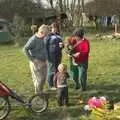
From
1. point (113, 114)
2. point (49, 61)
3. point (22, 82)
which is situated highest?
point (113, 114)

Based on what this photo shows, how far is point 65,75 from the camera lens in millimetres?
11109

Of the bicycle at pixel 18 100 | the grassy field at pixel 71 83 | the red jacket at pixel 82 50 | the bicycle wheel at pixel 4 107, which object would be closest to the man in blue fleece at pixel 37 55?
the grassy field at pixel 71 83

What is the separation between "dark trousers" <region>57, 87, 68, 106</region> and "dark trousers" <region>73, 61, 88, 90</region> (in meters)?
1.57

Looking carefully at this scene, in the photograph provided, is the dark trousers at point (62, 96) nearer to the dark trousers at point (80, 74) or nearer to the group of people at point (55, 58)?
the group of people at point (55, 58)

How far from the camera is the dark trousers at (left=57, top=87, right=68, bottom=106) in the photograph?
1114 centimetres

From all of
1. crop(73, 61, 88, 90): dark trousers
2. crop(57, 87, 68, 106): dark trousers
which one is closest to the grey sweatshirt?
crop(57, 87, 68, 106): dark trousers

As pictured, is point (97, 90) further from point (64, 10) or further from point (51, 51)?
point (64, 10)

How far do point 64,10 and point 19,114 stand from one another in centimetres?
3871

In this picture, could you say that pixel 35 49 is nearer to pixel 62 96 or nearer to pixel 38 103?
pixel 62 96

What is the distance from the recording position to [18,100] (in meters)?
10.2

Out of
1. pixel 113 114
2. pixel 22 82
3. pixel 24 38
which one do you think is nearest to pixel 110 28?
pixel 24 38

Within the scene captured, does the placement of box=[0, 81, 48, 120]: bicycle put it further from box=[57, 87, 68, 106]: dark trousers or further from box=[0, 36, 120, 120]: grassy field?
box=[57, 87, 68, 106]: dark trousers

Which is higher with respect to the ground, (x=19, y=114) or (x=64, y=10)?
(x=19, y=114)

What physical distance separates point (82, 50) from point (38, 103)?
2642 mm
